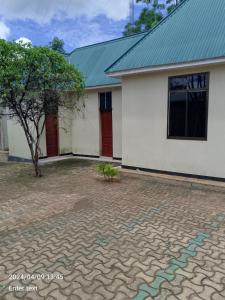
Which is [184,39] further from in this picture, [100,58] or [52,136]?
[52,136]

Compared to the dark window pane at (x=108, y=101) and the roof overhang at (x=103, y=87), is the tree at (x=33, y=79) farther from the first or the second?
the dark window pane at (x=108, y=101)

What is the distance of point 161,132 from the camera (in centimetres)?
859

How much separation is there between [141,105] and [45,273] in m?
6.76

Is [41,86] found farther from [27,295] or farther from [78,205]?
[27,295]

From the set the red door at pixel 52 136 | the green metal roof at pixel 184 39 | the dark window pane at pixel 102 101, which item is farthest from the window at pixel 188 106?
the red door at pixel 52 136

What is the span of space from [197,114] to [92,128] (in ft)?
19.2

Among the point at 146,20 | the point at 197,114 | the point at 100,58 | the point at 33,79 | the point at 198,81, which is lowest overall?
the point at 197,114

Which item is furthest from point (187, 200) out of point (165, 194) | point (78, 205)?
point (78, 205)

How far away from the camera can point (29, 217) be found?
17.6 feet

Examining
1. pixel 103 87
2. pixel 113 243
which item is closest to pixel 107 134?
pixel 103 87

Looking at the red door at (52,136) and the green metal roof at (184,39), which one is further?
the red door at (52,136)

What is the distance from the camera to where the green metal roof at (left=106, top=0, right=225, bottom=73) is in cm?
740

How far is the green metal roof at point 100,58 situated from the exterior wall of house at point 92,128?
1.72ft

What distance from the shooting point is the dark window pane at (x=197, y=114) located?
767 cm
